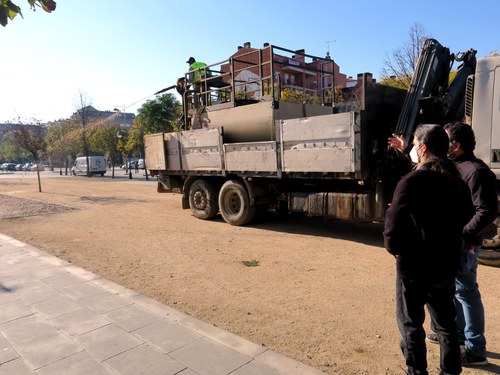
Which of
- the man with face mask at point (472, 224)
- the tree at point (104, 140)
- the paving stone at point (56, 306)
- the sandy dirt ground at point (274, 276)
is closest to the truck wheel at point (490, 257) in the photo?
the sandy dirt ground at point (274, 276)

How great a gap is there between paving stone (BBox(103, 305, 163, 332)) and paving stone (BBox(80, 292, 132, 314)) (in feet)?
0.37

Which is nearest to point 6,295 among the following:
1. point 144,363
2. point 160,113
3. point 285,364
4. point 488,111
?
point 144,363

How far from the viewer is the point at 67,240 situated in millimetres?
7742

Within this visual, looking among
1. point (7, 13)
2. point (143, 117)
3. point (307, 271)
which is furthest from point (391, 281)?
point (143, 117)

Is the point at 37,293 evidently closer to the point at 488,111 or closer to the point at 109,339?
the point at 109,339

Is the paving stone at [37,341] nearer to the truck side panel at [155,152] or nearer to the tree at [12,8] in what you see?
the tree at [12,8]

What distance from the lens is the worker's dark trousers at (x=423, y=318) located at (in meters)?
2.39

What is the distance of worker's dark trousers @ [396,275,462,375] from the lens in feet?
7.86

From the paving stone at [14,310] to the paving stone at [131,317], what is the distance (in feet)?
3.01

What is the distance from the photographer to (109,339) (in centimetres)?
337

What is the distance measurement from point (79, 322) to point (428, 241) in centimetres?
328

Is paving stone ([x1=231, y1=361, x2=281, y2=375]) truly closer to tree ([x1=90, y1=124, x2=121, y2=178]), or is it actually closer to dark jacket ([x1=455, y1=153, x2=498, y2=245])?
dark jacket ([x1=455, y1=153, x2=498, y2=245])

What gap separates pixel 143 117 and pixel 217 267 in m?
24.4

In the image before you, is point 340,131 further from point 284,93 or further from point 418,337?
point 284,93
